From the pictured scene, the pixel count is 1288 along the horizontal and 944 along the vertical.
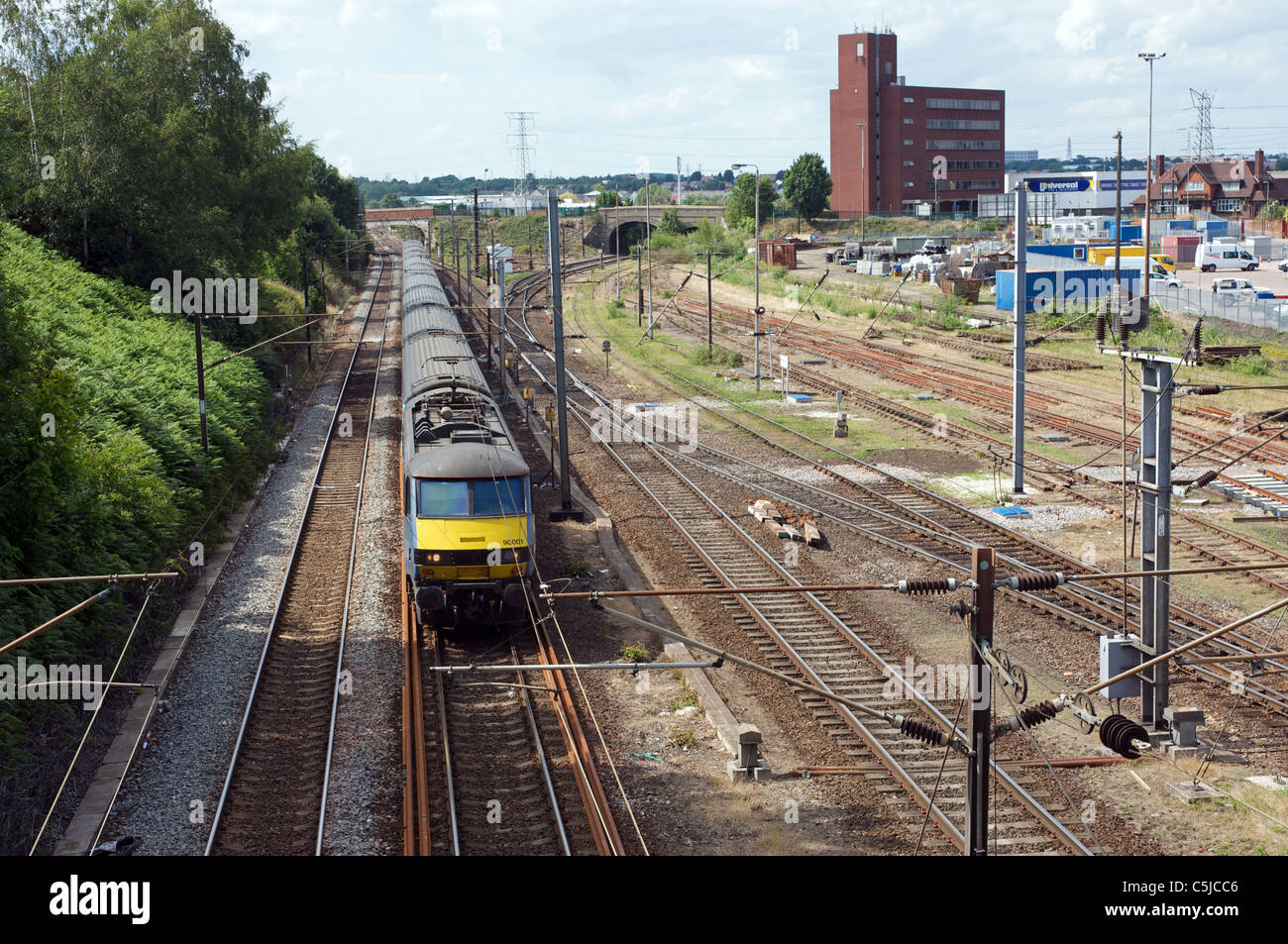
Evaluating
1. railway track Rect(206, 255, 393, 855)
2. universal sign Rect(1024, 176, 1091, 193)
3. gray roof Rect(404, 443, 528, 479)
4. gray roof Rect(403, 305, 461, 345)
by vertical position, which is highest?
universal sign Rect(1024, 176, 1091, 193)

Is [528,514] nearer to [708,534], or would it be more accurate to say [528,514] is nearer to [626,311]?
[708,534]

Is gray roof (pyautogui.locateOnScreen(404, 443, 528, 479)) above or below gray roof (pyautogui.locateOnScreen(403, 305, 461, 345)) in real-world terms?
below

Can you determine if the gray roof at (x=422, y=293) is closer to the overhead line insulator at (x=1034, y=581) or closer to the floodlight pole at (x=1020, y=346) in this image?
the floodlight pole at (x=1020, y=346)

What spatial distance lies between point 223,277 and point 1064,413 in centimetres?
3010

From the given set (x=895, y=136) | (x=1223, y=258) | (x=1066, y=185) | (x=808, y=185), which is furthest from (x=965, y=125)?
(x=1223, y=258)

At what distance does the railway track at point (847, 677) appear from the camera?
11680 millimetres

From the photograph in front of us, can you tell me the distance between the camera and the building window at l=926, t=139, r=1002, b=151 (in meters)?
110

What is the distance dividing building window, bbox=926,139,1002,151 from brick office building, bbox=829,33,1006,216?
10 centimetres

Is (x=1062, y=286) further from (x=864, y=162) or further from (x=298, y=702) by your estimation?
(x=864, y=162)

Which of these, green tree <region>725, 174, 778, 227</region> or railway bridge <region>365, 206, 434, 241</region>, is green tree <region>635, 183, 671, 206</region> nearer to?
railway bridge <region>365, 206, 434, 241</region>

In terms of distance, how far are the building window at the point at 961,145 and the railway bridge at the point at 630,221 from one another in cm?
2157

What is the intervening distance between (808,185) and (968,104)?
67.0 feet

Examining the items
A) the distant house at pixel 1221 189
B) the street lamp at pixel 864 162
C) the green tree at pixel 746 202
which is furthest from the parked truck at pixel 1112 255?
the green tree at pixel 746 202

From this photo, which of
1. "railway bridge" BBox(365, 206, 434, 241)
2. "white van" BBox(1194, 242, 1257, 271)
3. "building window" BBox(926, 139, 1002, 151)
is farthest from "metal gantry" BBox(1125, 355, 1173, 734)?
"railway bridge" BBox(365, 206, 434, 241)
